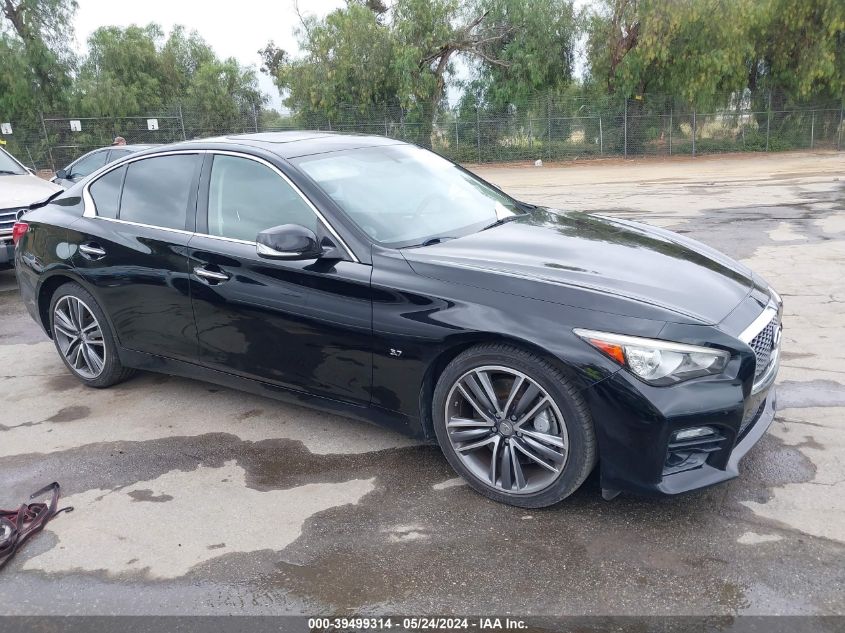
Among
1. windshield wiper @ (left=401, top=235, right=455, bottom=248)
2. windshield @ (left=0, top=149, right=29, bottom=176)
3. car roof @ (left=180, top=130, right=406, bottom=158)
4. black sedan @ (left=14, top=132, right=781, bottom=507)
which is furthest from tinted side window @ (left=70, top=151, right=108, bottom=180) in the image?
windshield wiper @ (left=401, top=235, right=455, bottom=248)

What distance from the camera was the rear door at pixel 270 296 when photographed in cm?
371

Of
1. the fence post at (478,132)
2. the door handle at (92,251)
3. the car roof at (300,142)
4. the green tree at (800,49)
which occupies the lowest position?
the door handle at (92,251)

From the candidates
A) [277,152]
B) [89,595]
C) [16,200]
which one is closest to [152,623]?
[89,595]

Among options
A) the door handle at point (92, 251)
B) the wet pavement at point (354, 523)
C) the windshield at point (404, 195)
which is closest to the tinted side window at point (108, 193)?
the door handle at point (92, 251)

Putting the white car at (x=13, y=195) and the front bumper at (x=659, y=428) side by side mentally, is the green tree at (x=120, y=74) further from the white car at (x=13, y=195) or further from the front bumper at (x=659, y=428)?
the front bumper at (x=659, y=428)

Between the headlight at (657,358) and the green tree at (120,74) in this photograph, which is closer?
the headlight at (657,358)

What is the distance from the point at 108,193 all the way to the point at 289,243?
6.47 feet

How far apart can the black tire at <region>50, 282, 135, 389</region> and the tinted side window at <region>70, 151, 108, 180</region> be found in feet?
27.0

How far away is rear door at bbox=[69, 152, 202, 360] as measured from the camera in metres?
4.38

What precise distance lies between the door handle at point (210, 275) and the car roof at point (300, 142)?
0.74 m

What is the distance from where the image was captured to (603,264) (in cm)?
355

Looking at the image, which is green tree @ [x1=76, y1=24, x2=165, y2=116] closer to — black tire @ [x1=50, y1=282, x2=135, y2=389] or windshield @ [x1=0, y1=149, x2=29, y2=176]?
windshield @ [x1=0, y1=149, x2=29, y2=176]

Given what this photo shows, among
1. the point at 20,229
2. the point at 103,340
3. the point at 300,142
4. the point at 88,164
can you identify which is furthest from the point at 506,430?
A: the point at 88,164

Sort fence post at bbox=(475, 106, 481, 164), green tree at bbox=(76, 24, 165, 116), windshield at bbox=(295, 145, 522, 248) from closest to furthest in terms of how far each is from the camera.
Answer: windshield at bbox=(295, 145, 522, 248), fence post at bbox=(475, 106, 481, 164), green tree at bbox=(76, 24, 165, 116)
